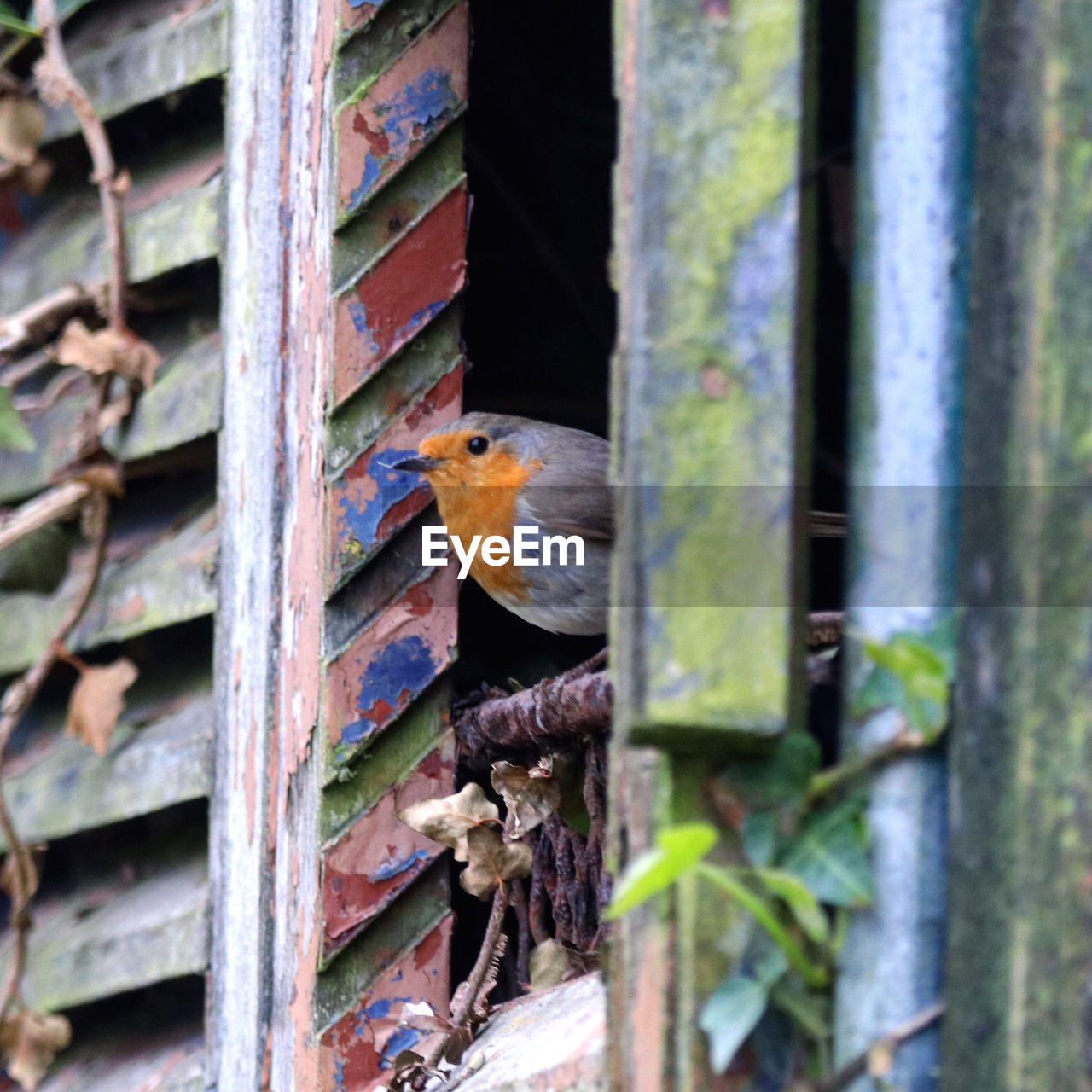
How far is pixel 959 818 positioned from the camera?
944 mm

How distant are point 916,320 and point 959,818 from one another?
32 cm

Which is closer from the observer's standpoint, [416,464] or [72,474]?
[416,464]

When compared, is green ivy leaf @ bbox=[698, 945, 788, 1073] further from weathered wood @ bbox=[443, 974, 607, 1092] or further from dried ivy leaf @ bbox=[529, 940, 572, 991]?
dried ivy leaf @ bbox=[529, 940, 572, 991]

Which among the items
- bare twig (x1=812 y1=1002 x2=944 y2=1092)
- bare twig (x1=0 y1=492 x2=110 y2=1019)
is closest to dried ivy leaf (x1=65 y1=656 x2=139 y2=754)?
bare twig (x1=0 y1=492 x2=110 y2=1019)

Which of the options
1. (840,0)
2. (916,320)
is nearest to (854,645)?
(916,320)

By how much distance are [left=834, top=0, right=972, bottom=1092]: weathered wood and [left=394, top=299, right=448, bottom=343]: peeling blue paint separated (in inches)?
46.6

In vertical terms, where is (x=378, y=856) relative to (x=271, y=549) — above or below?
below

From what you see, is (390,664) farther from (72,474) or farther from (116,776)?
(72,474)

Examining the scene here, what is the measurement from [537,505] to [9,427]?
1153 millimetres

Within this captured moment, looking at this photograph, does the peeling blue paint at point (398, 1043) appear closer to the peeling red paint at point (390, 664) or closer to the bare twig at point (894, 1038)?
the peeling red paint at point (390, 664)

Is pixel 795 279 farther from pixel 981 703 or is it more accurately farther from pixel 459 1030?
pixel 459 1030

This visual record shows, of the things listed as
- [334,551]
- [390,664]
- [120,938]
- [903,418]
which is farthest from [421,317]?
[903,418]

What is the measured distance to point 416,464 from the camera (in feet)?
7.22

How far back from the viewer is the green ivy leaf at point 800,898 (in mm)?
953
